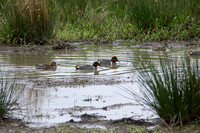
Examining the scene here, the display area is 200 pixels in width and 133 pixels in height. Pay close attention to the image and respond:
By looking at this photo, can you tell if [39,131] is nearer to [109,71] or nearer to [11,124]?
[11,124]

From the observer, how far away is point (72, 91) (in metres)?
7.96

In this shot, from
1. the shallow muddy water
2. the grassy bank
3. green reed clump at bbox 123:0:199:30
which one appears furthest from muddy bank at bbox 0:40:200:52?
green reed clump at bbox 123:0:199:30

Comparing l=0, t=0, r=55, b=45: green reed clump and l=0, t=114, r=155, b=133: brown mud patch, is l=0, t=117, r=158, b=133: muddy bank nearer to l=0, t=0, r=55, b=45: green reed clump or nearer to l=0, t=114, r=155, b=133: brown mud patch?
l=0, t=114, r=155, b=133: brown mud patch

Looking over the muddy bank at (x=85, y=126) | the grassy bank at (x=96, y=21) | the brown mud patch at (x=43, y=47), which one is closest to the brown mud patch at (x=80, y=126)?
the muddy bank at (x=85, y=126)

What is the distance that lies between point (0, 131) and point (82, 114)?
135 cm

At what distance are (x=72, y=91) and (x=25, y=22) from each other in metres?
6.58

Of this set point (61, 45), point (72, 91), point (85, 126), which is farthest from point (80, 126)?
point (61, 45)

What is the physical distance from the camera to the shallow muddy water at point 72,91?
6.31 m

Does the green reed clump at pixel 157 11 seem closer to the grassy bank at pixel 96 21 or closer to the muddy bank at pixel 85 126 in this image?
the grassy bank at pixel 96 21

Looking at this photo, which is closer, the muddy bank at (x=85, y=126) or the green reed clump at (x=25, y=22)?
the muddy bank at (x=85, y=126)

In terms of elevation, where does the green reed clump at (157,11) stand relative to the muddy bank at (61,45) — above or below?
above

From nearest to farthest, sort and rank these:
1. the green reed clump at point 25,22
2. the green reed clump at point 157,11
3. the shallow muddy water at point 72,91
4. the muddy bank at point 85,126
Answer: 1. the muddy bank at point 85,126
2. the shallow muddy water at point 72,91
3. the green reed clump at point 25,22
4. the green reed clump at point 157,11

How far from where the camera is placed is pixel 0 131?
211 inches

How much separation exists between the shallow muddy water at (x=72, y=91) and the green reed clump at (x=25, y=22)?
101cm
